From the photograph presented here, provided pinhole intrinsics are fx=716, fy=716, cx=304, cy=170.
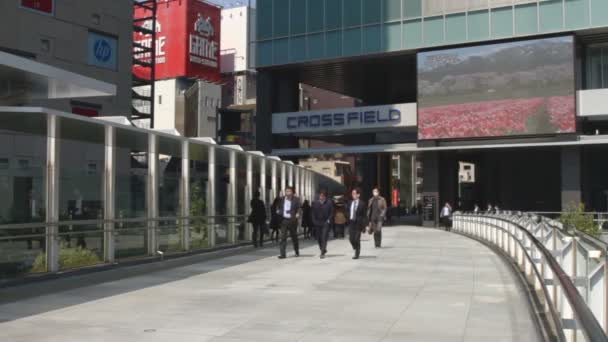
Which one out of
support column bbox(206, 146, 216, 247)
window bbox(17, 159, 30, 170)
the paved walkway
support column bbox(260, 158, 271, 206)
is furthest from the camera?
support column bbox(260, 158, 271, 206)

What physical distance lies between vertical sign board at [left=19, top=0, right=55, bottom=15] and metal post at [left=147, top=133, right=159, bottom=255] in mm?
33095

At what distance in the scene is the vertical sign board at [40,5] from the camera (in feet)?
143

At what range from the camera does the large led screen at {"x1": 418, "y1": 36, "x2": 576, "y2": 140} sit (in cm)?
4169

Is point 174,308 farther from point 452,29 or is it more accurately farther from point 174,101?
point 174,101

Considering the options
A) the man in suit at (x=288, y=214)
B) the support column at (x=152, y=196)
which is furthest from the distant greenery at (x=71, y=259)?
the man in suit at (x=288, y=214)

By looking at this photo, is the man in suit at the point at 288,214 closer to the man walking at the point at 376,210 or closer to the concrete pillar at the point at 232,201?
the concrete pillar at the point at 232,201

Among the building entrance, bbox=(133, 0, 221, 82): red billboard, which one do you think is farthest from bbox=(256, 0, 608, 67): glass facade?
bbox=(133, 0, 221, 82): red billboard

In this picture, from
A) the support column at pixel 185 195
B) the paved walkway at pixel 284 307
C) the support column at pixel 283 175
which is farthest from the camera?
the support column at pixel 283 175

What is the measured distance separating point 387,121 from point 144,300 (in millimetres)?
39912

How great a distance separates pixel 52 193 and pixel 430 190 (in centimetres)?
3869

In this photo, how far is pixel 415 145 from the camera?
48000 millimetres

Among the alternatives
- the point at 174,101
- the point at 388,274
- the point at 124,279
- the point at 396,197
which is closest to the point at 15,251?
the point at 124,279

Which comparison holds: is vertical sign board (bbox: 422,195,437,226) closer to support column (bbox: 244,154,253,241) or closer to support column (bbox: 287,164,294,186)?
support column (bbox: 287,164,294,186)

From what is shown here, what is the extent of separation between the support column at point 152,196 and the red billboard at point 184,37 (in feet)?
263
